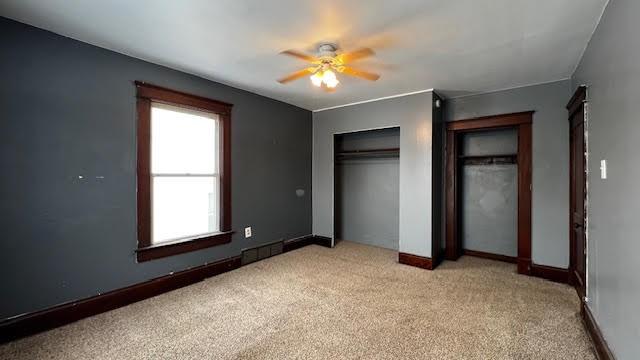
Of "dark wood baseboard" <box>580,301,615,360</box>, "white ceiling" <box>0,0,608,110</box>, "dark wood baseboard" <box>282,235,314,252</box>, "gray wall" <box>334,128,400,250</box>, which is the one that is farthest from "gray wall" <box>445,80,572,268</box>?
"dark wood baseboard" <box>282,235,314,252</box>

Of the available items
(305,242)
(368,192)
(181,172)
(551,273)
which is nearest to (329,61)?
(181,172)

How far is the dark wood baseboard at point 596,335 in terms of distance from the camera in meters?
1.80

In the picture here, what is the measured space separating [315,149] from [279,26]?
2880 mm

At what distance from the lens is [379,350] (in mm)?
1991

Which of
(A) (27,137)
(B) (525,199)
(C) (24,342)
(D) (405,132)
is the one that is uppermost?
(D) (405,132)

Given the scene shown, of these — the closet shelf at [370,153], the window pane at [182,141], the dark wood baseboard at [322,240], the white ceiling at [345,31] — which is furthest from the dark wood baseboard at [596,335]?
the window pane at [182,141]

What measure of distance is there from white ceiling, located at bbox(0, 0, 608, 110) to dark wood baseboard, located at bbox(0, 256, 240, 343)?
7.47ft

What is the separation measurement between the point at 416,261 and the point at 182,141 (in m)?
3.33

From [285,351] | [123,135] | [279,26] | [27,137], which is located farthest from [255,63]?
[285,351]

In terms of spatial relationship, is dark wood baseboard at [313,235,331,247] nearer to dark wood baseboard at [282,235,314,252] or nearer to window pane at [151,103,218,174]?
dark wood baseboard at [282,235,314,252]

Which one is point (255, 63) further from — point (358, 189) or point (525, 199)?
point (525, 199)

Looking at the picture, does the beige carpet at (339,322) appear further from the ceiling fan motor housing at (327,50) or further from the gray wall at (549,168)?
the ceiling fan motor housing at (327,50)

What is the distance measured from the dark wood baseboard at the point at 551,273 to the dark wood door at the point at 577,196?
9cm

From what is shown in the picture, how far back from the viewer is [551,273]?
3342 millimetres
